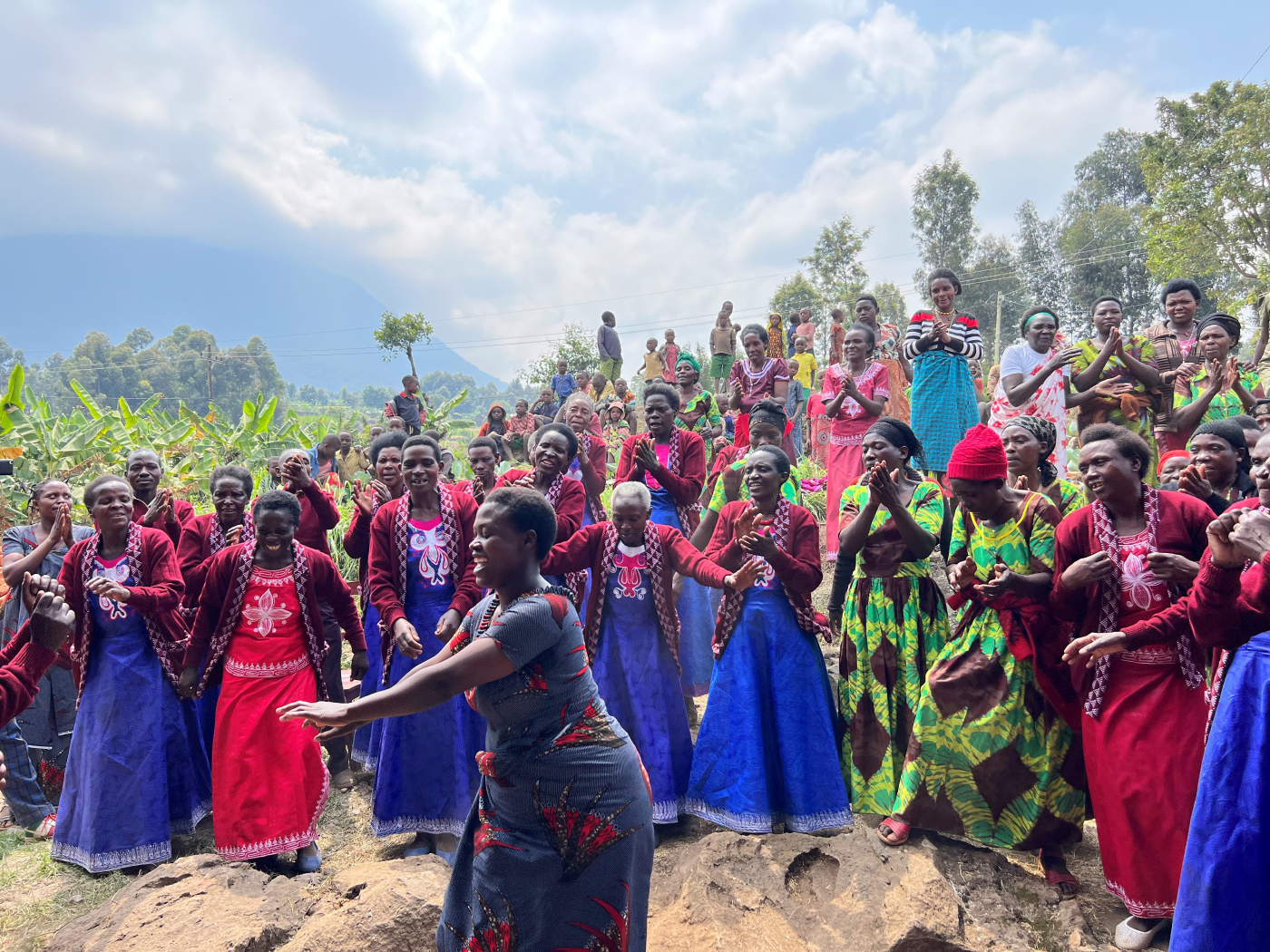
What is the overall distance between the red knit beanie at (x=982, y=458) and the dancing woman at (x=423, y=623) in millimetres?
2665

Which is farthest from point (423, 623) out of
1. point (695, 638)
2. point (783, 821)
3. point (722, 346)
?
point (722, 346)

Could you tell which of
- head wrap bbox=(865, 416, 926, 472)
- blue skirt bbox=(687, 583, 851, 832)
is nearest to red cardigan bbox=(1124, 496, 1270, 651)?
head wrap bbox=(865, 416, 926, 472)

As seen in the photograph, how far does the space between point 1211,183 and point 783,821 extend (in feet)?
84.6

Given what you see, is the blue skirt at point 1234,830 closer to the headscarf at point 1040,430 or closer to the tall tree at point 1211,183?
the headscarf at point 1040,430

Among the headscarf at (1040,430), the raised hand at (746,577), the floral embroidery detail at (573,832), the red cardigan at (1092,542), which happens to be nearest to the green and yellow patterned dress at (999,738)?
the red cardigan at (1092,542)

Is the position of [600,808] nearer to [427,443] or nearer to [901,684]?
[901,684]

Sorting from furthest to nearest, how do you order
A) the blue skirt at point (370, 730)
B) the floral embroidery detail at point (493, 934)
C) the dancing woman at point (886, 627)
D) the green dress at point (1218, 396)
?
→ the green dress at point (1218, 396) < the blue skirt at point (370, 730) < the dancing woman at point (886, 627) < the floral embroidery detail at point (493, 934)

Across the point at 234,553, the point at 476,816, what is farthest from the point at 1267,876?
the point at 234,553

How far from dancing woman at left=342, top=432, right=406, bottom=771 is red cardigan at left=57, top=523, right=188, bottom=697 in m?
0.97

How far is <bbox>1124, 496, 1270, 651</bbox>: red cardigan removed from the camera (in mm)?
2557

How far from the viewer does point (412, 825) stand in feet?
14.2

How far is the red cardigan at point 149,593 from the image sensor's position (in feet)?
14.1

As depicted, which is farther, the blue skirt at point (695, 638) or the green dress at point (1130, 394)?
the green dress at point (1130, 394)

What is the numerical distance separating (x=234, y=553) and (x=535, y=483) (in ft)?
5.85
